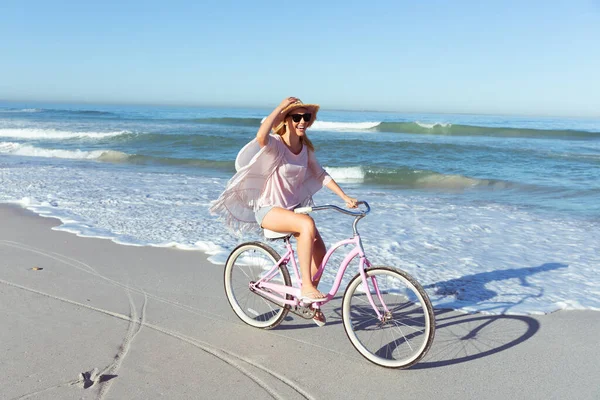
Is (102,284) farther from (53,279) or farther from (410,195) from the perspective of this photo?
(410,195)

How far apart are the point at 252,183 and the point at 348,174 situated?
555 inches

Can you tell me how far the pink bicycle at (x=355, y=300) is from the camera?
12.3ft

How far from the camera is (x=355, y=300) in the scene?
4.19 metres

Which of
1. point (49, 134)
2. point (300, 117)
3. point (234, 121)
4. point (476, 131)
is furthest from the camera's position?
point (234, 121)

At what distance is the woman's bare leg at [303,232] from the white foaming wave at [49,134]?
2711 centimetres

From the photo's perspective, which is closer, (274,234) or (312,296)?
(312,296)

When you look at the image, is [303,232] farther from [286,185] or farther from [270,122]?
[270,122]

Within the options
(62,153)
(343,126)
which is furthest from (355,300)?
(343,126)

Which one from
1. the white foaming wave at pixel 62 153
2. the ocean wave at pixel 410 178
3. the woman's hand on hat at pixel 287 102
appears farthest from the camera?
the white foaming wave at pixel 62 153

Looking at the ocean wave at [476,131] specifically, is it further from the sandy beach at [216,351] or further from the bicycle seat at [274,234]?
the bicycle seat at [274,234]

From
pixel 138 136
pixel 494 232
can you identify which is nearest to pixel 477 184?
pixel 494 232

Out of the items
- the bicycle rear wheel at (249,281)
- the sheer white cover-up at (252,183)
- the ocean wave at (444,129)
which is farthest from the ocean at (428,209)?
the ocean wave at (444,129)

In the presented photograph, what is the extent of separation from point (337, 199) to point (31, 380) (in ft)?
27.8

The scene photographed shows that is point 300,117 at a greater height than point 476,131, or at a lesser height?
greater
